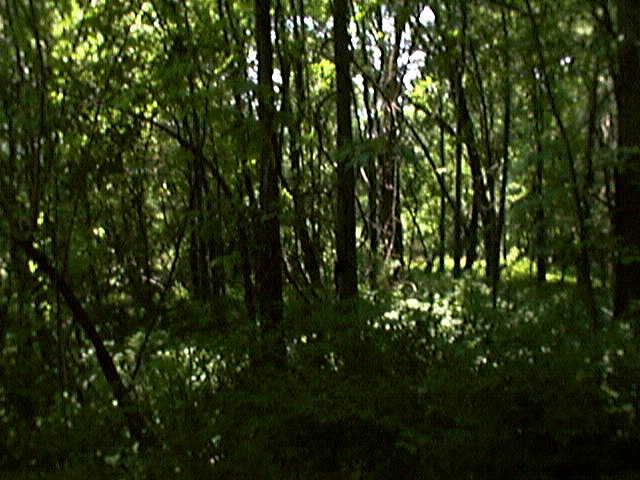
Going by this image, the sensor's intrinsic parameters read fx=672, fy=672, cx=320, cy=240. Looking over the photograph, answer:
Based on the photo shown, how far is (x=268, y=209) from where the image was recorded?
6.40 meters

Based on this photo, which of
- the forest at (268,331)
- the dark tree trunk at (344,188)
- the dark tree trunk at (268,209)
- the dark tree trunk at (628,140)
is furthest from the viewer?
the dark tree trunk at (628,140)

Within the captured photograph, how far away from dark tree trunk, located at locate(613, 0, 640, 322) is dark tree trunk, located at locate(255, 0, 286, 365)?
4205mm

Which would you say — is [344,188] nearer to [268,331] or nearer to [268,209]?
[268,209]

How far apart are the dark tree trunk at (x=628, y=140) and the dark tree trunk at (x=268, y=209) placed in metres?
4.20

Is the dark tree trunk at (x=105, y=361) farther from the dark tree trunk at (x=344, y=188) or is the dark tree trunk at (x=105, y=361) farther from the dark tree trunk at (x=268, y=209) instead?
the dark tree trunk at (x=344, y=188)

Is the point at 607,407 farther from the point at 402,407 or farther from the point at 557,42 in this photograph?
the point at 557,42

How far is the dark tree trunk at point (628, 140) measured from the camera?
8.03m

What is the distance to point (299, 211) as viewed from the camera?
7.43m

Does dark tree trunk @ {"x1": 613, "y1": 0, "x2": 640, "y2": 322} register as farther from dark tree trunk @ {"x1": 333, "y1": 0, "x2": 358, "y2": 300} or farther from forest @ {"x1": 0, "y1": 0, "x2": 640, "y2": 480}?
dark tree trunk @ {"x1": 333, "y1": 0, "x2": 358, "y2": 300}

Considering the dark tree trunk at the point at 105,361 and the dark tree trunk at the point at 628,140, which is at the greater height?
the dark tree trunk at the point at 628,140

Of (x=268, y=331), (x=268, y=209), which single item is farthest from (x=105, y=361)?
(x=268, y=209)

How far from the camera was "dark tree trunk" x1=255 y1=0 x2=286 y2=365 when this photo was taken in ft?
20.3

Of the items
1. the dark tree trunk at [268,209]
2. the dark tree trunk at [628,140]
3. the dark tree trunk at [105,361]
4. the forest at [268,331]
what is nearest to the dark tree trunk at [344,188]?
the forest at [268,331]

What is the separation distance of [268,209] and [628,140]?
4810mm
